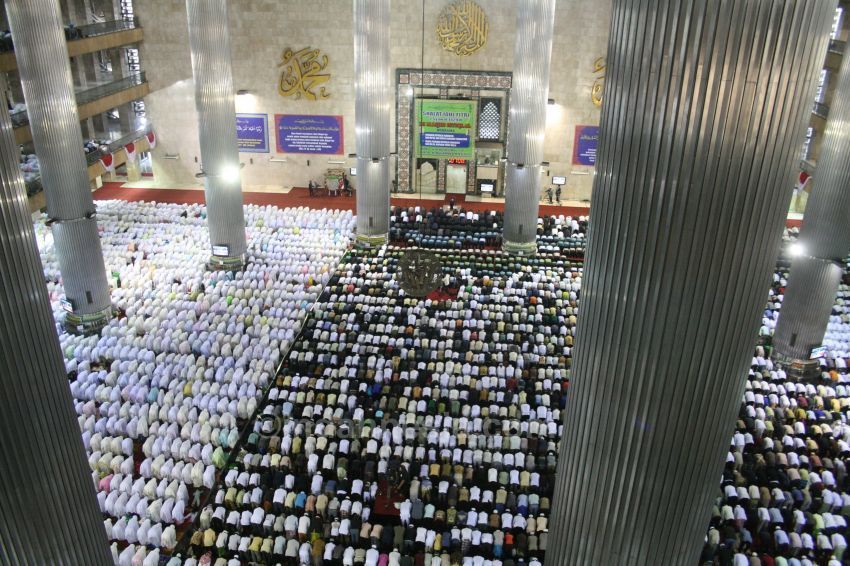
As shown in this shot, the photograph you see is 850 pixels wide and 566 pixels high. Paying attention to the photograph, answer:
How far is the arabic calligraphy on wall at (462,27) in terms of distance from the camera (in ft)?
70.7

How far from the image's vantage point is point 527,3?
55.3 feet

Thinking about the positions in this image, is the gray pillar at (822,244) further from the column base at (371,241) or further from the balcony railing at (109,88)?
the balcony railing at (109,88)

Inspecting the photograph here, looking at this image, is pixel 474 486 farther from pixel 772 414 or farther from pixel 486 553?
pixel 772 414

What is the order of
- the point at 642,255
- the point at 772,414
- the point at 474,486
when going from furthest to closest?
1. the point at 772,414
2. the point at 474,486
3. the point at 642,255

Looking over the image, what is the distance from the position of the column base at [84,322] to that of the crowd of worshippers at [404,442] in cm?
451

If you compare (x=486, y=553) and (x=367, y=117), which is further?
(x=367, y=117)

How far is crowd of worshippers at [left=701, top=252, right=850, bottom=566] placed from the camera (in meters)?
9.51

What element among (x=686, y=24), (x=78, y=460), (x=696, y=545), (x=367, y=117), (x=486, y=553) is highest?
(x=686, y=24)

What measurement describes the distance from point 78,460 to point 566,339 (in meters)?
10.5

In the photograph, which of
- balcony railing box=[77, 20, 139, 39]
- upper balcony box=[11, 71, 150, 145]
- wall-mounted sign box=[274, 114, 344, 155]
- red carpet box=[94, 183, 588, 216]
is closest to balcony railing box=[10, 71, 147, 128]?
upper balcony box=[11, 71, 150, 145]

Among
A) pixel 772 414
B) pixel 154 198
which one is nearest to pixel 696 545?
pixel 772 414

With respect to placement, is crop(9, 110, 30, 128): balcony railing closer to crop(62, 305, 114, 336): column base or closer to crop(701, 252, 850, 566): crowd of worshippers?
crop(62, 305, 114, 336): column base

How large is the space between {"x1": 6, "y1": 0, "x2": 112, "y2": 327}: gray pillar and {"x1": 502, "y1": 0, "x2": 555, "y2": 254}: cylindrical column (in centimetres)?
1041

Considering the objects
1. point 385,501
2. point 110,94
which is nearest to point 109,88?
point 110,94
